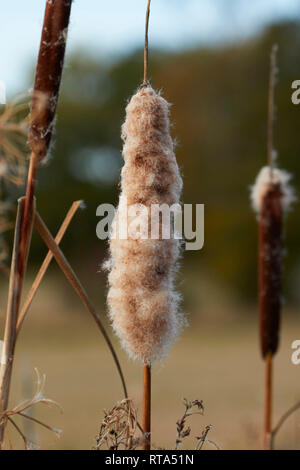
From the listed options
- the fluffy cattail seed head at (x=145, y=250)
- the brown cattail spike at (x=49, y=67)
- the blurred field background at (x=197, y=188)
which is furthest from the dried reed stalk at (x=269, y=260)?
the blurred field background at (x=197, y=188)

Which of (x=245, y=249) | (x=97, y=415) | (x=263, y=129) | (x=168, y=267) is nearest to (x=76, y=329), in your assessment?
(x=245, y=249)

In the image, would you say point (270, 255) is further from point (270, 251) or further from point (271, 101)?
point (271, 101)

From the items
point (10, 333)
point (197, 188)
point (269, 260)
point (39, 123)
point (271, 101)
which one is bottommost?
point (10, 333)

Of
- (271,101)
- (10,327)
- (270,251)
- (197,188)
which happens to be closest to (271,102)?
(271,101)

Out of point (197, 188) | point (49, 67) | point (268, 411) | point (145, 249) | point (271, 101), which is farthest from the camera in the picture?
point (197, 188)

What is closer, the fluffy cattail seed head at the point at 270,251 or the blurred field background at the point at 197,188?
the fluffy cattail seed head at the point at 270,251

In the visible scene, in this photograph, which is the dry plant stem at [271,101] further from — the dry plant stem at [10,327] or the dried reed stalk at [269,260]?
the dry plant stem at [10,327]

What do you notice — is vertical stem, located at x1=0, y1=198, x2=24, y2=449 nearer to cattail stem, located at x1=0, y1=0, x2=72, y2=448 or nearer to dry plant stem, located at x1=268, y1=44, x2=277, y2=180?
cattail stem, located at x1=0, y1=0, x2=72, y2=448
